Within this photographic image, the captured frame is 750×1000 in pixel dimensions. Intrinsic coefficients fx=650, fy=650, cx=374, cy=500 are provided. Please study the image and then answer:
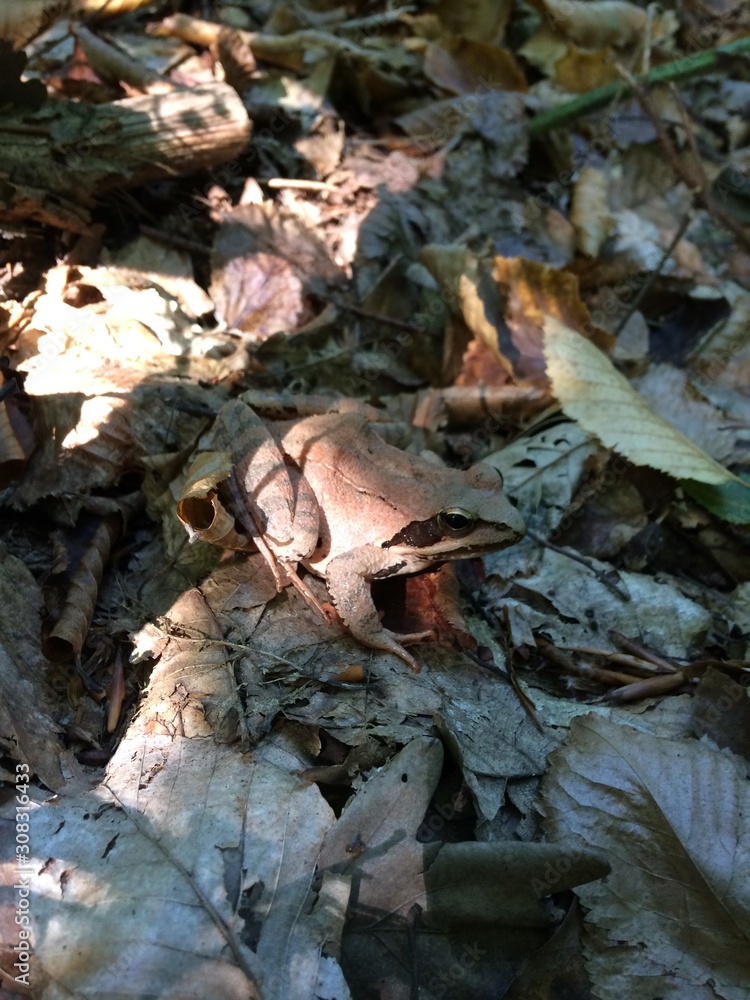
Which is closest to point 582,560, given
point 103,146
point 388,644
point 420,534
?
point 420,534

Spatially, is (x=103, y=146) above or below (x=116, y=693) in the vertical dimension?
above

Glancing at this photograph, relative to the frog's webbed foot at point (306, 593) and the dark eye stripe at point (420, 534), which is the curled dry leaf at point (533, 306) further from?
the frog's webbed foot at point (306, 593)

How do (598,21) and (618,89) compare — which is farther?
(598,21)

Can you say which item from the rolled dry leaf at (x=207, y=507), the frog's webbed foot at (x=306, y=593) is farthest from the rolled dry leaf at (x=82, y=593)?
the frog's webbed foot at (x=306, y=593)

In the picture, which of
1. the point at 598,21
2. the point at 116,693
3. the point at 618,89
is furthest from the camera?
the point at 598,21

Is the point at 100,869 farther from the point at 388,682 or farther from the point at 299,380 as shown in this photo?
the point at 299,380

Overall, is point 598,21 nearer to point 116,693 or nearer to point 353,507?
point 353,507
